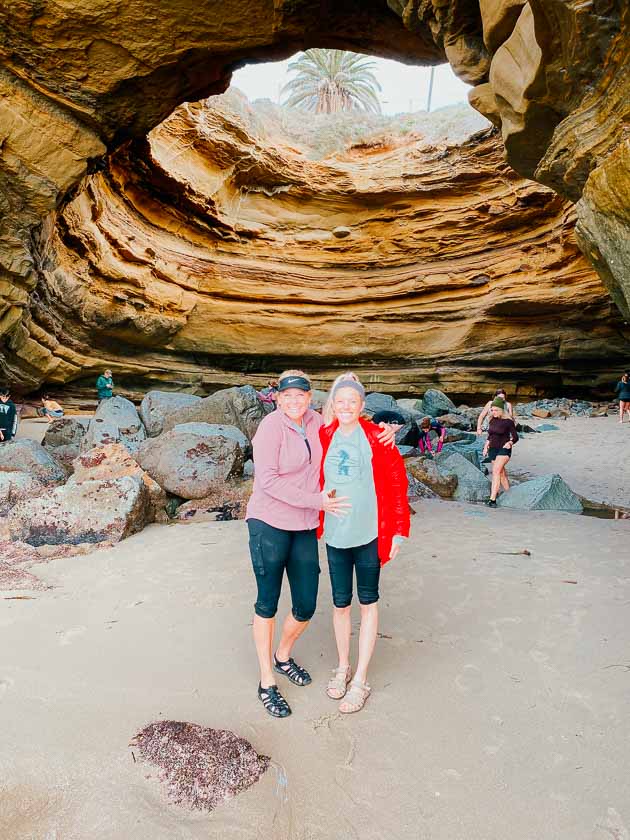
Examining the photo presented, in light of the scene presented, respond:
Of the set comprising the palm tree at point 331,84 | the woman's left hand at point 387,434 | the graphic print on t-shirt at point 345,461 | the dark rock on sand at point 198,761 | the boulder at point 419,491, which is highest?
the palm tree at point 331,84

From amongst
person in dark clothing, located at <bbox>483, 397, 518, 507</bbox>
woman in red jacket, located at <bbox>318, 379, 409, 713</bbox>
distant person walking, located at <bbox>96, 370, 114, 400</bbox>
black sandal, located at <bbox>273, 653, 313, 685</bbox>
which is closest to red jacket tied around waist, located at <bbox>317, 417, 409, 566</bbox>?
woman in red jacket, located at <bbox>318, 379, 409, 713</bbox>

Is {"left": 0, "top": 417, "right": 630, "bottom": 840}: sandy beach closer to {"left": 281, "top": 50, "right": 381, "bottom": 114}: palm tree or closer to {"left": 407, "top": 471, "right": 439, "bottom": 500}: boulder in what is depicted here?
{"left": 407, "top": 471, "right": 439, "bottom": 500}: boulder

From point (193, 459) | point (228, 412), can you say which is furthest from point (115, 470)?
point (228, 412)

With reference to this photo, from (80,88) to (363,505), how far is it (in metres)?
9.74

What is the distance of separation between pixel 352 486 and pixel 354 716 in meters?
1.06

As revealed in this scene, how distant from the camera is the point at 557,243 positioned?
51.7ft

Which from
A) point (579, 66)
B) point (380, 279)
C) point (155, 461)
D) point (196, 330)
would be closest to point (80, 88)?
point (155, 461)

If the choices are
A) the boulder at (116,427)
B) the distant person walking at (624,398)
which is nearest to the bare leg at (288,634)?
the boulder at (116,427)

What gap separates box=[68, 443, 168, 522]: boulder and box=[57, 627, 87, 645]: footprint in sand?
2878 millimetres

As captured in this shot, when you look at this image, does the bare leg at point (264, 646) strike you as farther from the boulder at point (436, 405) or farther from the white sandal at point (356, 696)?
the boulder at point (436, 405)

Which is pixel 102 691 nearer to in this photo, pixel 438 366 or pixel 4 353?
pixel 4 353

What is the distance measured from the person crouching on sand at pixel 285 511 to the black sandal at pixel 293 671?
2cm

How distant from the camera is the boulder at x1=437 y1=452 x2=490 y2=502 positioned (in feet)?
23.7

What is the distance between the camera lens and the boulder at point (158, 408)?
9.99 meters
